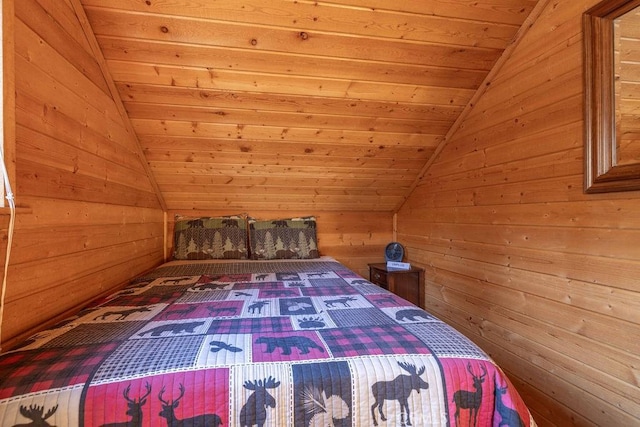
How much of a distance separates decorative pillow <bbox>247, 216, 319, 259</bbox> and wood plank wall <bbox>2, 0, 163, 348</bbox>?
1.03 metres

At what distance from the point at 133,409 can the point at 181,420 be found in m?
0.11

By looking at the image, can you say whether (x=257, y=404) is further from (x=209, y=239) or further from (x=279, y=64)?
(x=209, y=239)

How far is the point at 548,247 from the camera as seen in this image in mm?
1479

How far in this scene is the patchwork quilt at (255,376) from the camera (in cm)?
75

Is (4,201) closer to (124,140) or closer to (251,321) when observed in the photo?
(251,321)

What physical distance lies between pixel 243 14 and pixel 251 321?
1.40 meters

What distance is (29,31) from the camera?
3.50 ft

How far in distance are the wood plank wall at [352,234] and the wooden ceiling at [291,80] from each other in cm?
Result: 50

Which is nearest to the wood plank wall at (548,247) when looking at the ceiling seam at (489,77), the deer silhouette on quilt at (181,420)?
the ceiling seam at (489,77)

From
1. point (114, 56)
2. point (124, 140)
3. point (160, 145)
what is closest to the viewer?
point (114, 56)

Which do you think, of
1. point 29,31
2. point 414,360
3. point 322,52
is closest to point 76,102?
point 29,31

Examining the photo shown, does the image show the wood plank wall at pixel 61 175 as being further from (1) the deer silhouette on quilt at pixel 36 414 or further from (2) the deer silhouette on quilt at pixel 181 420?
(2) the deer silhouette on quilt at pixel 181 420

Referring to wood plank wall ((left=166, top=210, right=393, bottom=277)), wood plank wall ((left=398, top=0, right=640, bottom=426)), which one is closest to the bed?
wood plank wall ((left=398, top=0, right=640, bottom=426))

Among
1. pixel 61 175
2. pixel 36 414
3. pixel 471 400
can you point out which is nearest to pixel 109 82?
pixel 61 175
